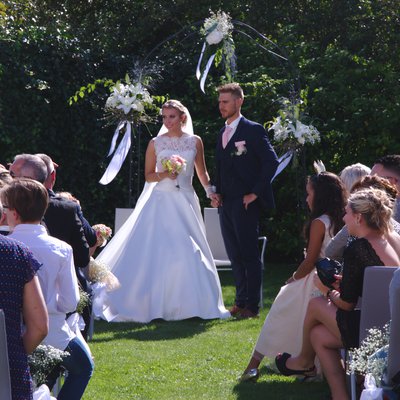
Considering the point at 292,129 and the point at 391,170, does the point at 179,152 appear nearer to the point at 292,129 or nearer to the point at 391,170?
the point at 292,129

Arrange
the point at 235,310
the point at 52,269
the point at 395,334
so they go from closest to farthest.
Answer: the point at 395,334 → the point at 52,269 → the point at 235,310

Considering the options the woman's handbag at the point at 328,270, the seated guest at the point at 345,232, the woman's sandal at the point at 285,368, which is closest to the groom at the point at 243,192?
the woman's sandal at the point at 285,368

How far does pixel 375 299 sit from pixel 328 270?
1.85 ft

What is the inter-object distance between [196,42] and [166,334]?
6335mm

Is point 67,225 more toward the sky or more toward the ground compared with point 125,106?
more toward the ground

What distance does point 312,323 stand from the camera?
5.70 metres

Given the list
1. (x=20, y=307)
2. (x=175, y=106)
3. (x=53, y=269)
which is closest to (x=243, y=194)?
(x=175, y=106)

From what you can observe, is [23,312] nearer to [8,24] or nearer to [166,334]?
[166,334]

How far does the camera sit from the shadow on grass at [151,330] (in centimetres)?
761

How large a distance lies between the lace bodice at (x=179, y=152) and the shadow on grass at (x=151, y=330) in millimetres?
1299

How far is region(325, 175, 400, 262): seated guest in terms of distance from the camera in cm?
557

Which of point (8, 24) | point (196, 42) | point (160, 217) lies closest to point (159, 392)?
point (160, 217)

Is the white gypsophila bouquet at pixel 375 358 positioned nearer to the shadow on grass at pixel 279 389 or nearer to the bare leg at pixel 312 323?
the bare leg at pixel 312 323

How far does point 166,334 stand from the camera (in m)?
7.73
